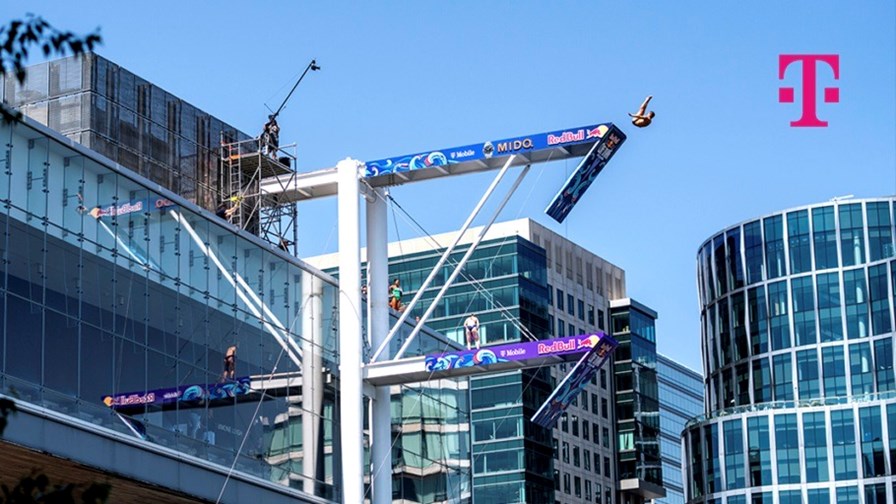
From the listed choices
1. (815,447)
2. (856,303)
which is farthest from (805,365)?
(815,447)

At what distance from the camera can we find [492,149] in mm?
44938

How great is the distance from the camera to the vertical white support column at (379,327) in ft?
156

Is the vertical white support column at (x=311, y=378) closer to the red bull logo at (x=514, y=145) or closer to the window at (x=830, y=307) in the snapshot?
the red bull logo at (x=514, y=145)

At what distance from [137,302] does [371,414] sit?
441 inches

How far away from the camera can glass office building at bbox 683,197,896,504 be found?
372 ft

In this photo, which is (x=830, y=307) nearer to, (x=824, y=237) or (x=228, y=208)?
(x=824, y=237)

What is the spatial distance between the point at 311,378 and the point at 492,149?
7.72 m

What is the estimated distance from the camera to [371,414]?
47.7m

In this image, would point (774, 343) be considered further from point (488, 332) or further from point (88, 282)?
point (88, 282)

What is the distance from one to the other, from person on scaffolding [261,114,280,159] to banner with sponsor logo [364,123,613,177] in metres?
5.33

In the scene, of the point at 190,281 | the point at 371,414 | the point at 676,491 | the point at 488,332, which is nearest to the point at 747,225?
the point at 488,332

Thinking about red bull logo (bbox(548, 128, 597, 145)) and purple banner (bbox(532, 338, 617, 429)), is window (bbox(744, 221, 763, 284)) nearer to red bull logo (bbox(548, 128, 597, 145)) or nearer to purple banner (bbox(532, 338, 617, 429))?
purple banner (bbox(532, 338, 617, 429))

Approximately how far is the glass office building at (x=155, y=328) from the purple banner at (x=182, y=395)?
0.18 ft

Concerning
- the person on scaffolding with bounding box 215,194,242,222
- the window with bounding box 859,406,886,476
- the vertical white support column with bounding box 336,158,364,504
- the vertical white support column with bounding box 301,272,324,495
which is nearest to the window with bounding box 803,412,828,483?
the window with bounding box 859,406,886,476
